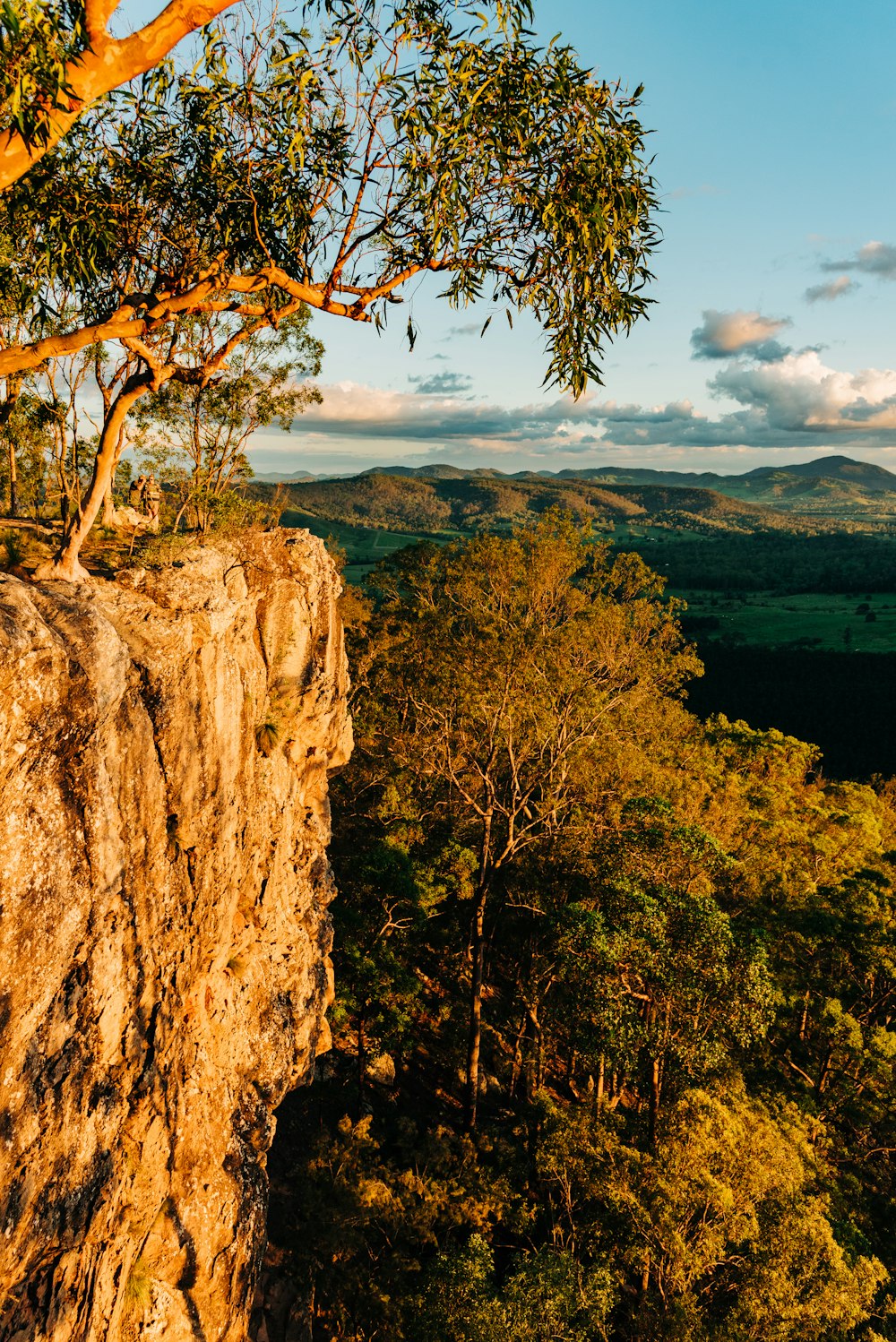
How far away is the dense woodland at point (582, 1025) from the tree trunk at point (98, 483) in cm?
1515

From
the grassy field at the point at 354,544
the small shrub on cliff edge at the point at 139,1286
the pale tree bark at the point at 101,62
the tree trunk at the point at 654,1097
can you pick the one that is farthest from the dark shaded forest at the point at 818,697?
the pale tree bark at the point at 101,62

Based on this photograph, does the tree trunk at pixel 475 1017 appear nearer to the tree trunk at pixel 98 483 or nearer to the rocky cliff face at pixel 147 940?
the rocky cliff face at pixel 147 940

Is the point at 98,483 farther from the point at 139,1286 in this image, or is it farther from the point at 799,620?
the point at 799,620

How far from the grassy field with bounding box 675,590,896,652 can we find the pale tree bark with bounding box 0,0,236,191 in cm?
13861

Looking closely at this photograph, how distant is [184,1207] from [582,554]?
34540mm

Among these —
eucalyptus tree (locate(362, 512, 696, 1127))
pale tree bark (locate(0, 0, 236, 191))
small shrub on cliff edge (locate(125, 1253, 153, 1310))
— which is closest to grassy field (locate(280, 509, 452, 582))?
eucalyptus tree (locate(362, 512, 696, 1127))

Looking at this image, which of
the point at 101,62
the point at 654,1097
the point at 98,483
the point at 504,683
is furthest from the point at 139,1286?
the point at 504,683

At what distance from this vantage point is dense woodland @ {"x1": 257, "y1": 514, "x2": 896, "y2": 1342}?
52.6ft

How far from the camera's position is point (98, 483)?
10617 millimetres

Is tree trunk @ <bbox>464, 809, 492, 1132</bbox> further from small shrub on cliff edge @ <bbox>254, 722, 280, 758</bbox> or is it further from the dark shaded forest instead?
the dark shaded forest

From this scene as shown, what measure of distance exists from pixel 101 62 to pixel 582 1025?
21812mm

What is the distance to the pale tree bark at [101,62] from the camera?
5.68m

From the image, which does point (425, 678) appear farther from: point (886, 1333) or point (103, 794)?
point (886, 1333)

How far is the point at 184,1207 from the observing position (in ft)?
47.4
